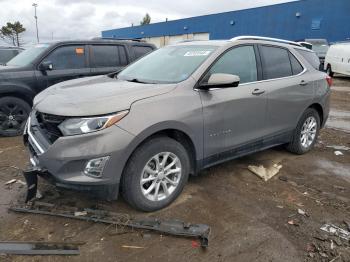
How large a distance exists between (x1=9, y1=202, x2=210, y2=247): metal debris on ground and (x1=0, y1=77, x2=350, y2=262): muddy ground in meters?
0.06

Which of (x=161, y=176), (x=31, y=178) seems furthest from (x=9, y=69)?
(x=161, y=176)

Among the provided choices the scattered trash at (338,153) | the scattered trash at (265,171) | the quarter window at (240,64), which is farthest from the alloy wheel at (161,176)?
the scattered trash at (338,153)

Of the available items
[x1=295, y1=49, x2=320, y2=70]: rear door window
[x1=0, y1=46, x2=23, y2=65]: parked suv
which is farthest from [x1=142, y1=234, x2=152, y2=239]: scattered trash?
[x1=0, y1=46, x2=23, y2=65]: parked suv

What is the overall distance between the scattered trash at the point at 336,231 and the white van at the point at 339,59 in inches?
625

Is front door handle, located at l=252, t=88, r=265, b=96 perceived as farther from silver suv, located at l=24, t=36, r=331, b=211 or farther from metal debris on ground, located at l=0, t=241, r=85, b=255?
metal debris on ground, located at l=0, t=241, r=85, b=255

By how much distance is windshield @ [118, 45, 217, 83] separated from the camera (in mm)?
3840

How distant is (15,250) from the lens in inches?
112

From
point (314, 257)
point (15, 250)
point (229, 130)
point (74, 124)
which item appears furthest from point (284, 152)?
point (15, 250)

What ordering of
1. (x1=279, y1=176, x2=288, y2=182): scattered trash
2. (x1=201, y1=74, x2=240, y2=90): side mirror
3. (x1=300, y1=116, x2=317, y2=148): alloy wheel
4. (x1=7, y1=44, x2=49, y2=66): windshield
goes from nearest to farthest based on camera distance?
(x1=201, y1=74, x2=240, y2=90): side mirror
(x1=279, y1=176, x2=288, y2=182): scattered trash
(x1=300, y1=116, x2=317, y2=148): alloy wheel
(x1=7, y1=44, x2=49, y2=66): windshield

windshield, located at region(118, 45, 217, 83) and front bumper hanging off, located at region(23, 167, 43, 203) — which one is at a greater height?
windshield, located at region(118, 45, 217, 83)

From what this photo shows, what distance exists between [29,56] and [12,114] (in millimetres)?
1194

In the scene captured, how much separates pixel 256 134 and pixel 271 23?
94.4ft

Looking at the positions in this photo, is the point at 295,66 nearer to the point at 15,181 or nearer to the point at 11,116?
the point at 15,181

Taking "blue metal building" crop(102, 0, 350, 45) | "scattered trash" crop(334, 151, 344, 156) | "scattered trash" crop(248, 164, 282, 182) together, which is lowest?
"scattered trash" crop(334, 151, 344, 156)
